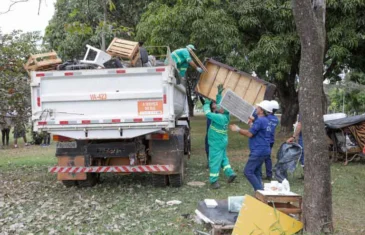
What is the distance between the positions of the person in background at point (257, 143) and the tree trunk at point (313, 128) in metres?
1.94

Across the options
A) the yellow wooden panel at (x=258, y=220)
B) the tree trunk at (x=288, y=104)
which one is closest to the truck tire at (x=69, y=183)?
the yellow wooden panel at (x=258, y=220)

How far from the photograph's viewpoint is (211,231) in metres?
5.24

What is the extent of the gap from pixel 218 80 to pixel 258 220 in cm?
465

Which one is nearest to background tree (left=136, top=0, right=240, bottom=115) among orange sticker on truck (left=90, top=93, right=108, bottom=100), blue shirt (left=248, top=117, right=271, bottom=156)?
orange sticker on truck (left=90, top=93, right=108, bottom=100)

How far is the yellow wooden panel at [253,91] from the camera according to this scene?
8727mm

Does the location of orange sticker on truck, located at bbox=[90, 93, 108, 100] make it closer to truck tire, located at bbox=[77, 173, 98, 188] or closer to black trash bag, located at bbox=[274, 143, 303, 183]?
truck tire, located at bbox=[77, 173, 98, 188]

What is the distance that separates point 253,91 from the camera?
8766 mm

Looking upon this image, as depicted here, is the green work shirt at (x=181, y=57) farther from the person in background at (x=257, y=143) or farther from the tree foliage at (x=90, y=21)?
the tree foliage at (x=90, y=21)

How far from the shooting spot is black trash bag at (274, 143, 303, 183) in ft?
27.5

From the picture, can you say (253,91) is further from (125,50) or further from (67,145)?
(67,145)

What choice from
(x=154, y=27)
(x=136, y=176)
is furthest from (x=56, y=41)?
(x=136, y=176)

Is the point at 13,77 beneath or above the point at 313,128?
above

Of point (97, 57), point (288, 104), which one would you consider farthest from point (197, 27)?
point (288, 104)

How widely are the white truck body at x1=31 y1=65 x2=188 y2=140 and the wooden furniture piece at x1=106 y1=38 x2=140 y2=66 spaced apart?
62 centimetres
